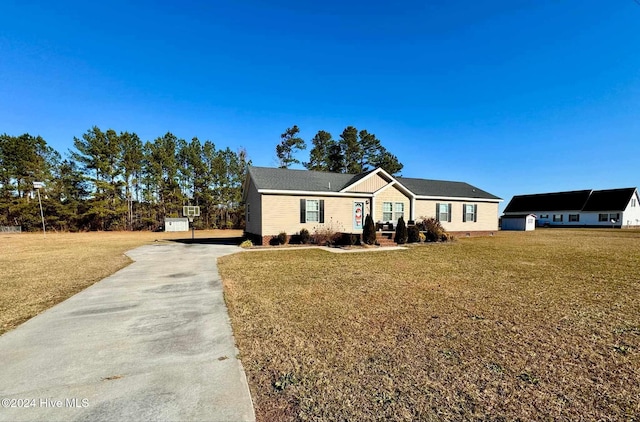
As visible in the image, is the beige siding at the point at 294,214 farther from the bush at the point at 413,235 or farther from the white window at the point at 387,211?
the bush at the point at 413,235

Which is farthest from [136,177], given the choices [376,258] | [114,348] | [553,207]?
[553,207]

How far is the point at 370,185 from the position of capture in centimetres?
1948

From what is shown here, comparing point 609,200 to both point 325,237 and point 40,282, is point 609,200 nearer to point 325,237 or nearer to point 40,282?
point 325,237

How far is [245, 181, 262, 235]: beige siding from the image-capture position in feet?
56.2

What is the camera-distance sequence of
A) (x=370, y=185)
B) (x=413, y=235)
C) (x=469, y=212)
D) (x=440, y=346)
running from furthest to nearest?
(x=469, y=212) < (x=370, y=185) < (x=413, y=235) < (x=440, y=346)

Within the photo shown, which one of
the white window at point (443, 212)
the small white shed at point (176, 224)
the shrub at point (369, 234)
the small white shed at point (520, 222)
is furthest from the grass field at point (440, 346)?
the small white shed at point (176, 224)

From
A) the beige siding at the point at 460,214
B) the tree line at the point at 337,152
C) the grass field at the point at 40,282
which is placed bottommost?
the grass field at the point at 40,282

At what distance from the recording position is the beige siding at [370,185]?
749 inches

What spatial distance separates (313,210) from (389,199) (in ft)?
18.7

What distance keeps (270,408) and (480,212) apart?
1021 inches

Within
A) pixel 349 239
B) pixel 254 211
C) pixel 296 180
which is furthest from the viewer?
pixel 296 180

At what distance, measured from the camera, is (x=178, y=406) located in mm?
2531

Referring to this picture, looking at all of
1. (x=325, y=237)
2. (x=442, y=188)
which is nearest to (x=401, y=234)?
(x=325, y=237)

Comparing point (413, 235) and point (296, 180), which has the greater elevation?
point (296, 180)
